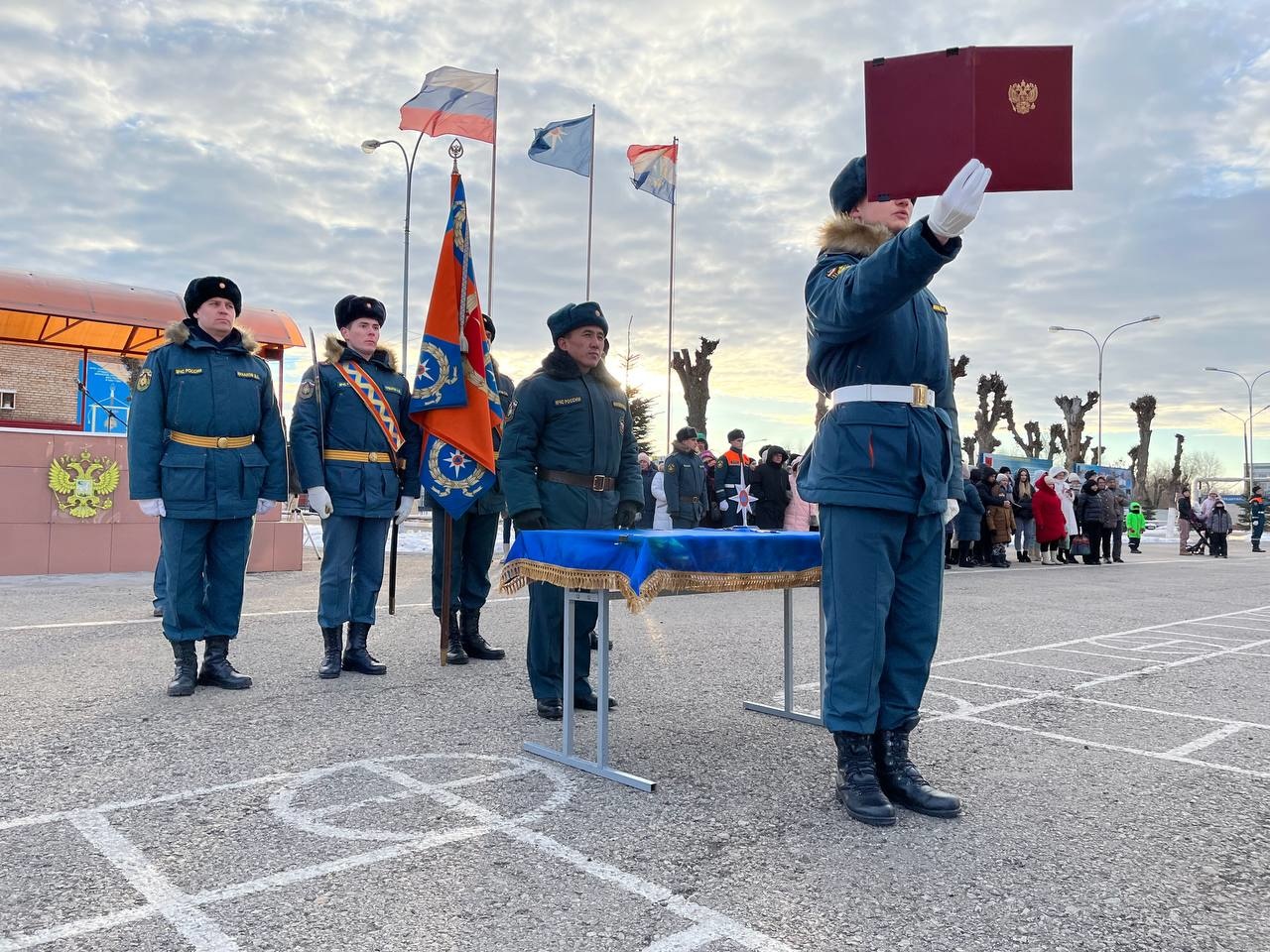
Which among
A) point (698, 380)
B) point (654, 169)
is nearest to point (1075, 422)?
point (698, 380)

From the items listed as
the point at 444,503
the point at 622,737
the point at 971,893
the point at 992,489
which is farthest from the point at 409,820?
the point at 992,489

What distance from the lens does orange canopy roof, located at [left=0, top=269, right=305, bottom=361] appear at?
12.8m

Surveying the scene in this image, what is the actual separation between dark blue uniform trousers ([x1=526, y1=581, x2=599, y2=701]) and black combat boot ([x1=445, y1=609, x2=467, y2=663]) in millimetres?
1389

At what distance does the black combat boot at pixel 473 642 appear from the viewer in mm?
5902

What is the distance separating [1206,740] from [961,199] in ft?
9.48

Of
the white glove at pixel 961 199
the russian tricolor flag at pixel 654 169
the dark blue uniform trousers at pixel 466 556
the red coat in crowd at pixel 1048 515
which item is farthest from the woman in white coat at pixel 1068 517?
the white glove at pixel 961 199

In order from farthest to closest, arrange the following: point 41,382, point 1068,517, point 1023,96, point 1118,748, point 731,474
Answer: point 41,382 < point 1068,517 < point 731,474 < point 1118,748 < point 1023,96

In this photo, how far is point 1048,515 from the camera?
59.1 feet

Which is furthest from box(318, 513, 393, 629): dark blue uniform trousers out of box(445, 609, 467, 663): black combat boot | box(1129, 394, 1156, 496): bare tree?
box(1129, 394, 1156, 496): bare tree

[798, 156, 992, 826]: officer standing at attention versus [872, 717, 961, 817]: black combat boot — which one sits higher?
[798, 156, 992, 826]: officer standing at attention

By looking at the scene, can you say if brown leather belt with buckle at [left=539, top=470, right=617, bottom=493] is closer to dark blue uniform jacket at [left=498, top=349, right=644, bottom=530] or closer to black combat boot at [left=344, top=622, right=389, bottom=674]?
dark blue uniform jacket at [left=498, top=349, right=644, bottom=530]

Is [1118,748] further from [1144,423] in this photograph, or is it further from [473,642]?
[1144,423]

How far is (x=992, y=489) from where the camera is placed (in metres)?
17.0

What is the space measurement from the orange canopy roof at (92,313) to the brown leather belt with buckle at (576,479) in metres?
9.28
